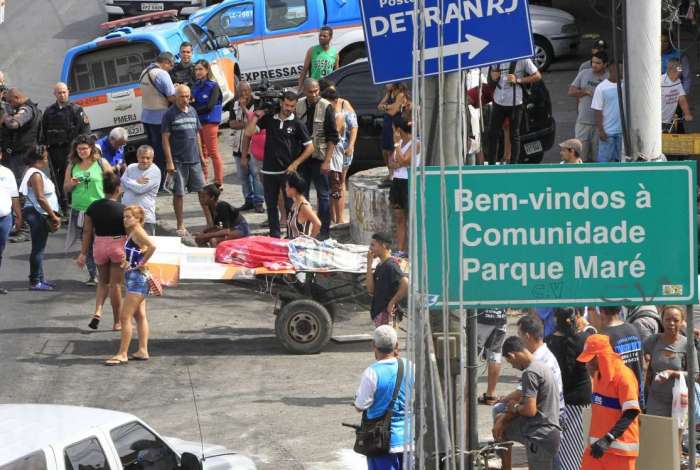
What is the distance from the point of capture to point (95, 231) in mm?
13211

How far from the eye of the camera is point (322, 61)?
1938 centimetres

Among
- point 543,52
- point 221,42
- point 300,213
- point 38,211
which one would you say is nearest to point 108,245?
point 300,213

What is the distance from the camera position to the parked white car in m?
7.08

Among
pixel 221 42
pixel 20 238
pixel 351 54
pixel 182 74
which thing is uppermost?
pixel 221 42

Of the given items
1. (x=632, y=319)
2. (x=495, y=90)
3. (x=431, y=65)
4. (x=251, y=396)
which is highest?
(x=431, y=65)

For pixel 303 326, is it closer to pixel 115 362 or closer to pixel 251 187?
pixel 115 362

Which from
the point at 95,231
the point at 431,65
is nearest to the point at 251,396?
the point at 95,231

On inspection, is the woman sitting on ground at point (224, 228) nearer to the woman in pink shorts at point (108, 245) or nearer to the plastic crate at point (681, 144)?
the woman in pink shorts at point (108, 245)

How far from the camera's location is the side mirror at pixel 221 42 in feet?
68.9

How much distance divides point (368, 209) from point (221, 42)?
6.84m

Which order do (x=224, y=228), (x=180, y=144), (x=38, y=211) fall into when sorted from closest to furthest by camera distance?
1. (x=224, y=228)
2. (x=38, y=211)
3. (x=180, y=144)

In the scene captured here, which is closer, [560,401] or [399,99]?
[560,401]

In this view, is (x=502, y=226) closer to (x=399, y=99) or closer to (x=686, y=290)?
(x=686, y=290)

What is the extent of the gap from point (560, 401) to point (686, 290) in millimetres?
2860
